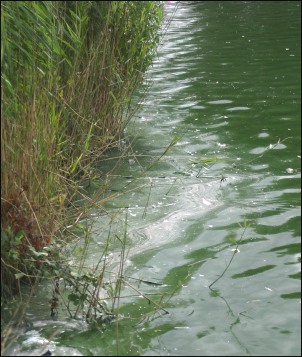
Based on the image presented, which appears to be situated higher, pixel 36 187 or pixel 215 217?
pixel 36 187

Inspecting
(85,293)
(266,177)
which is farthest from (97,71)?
(85,293)

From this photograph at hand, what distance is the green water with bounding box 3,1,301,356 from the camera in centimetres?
417

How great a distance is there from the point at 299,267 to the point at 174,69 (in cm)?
658

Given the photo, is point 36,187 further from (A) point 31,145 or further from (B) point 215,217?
(B) point 215,217

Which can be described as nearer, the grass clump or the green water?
the green water

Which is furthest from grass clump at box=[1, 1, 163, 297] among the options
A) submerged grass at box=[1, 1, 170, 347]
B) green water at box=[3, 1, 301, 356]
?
green water at box=[3, 1, 301, 356]

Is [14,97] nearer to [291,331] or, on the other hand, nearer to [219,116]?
[291,331]

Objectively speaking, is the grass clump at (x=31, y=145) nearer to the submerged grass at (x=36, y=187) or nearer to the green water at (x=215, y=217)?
the submerged grass at (x=36, y=187)

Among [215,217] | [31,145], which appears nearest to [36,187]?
[31,145]

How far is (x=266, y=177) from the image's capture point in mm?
6371

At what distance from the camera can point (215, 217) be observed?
18.7ft

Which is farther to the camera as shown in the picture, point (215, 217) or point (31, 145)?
point (215, 217)

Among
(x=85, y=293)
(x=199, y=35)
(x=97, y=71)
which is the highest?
(x=97, y=71)

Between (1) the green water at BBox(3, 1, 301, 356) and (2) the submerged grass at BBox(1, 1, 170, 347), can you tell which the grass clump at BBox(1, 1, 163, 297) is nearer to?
(2) the submerged grass at BBox(1, 1, 170, 347)
